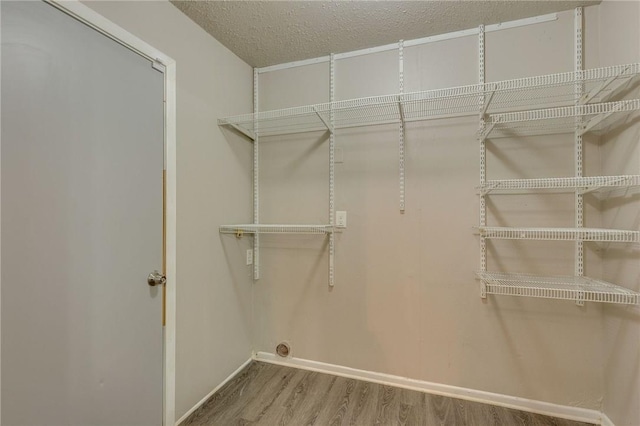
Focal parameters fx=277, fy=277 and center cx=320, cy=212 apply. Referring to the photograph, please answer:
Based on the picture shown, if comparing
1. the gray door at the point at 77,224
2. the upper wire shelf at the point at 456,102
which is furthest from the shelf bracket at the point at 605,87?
the gray door at the point at 77,224

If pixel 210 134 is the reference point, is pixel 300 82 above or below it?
above

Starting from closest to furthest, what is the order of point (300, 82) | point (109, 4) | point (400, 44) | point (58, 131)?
1. point (58, 131)
2. point (109, 4)
3. point (400, 44)
4. point (300, 82)

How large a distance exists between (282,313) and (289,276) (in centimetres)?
31

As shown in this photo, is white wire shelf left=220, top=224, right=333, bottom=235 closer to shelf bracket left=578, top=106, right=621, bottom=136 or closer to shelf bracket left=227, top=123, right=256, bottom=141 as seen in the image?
shelf bracket left=227, top=123, right=256, bottom=141

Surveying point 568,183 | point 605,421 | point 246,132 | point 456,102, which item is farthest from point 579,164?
point 246,132

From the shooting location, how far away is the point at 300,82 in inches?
87.5

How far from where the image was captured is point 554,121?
5.47 feet

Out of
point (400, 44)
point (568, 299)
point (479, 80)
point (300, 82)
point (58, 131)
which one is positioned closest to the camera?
point (58, 131)

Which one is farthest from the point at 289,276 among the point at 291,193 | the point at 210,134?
the point at 210,134

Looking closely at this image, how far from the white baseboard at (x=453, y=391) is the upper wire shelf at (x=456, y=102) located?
1.73 metres

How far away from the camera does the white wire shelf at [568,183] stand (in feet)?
4.25

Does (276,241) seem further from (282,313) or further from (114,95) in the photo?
(114,95)

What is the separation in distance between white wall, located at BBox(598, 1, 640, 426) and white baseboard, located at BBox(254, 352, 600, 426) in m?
0.14

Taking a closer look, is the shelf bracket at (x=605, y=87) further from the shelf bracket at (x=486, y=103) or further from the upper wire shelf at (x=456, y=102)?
the shelf bracket at (x=486, y=103)
